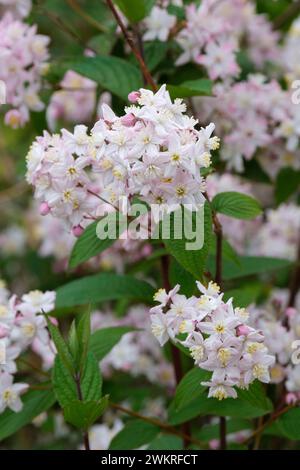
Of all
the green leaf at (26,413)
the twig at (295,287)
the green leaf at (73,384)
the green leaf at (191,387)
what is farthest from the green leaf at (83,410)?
the twig at (295,287)

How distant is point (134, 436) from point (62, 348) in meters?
0.42

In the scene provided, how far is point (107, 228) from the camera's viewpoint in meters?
1.30

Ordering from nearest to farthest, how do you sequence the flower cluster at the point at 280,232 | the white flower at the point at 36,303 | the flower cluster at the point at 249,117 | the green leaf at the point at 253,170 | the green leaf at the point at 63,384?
the green leaf at the point at 63,384 → the white flower at the point at 36,303 → the flower cluster at the point at 249,117 → the green leaf at the point at 253,170 → the flower cluster at the point at 280,232

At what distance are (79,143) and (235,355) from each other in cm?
40

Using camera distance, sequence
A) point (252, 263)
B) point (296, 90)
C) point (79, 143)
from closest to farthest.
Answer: point (79, 143) → point (252, 263) → point (296, 90)

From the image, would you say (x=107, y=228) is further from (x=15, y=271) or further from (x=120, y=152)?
(x=15, y=271)

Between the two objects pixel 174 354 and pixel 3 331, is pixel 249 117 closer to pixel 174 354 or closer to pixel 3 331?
pixel 174 354

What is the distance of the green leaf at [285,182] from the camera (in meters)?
1.92

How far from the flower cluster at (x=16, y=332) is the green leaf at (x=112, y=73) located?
0.42m

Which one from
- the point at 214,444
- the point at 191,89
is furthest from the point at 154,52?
the point at 214,444

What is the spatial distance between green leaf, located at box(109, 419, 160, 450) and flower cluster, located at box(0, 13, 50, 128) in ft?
2.18

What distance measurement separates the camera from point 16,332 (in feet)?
4.59

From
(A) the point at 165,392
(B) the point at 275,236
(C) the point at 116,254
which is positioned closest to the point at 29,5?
(C) the point at 116,254

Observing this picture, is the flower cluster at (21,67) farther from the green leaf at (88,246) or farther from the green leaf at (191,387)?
the green leaf at (191,387)
